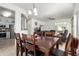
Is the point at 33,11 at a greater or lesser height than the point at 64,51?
greater

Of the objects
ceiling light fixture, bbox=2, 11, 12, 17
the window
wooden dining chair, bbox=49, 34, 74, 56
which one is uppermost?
ceiling light fixture, bbox=2, 11, 12, 17

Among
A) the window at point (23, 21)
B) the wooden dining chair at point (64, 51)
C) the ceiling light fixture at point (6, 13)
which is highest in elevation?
the ceiling light fixture at point (6, 13)

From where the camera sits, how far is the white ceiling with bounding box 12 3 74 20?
1.65 meters

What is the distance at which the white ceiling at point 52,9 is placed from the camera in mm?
1646

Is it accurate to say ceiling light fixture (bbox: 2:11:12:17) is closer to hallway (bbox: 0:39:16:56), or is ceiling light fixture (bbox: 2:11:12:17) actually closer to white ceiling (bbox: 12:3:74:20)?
white ceiling (bbox: 12:3:74:20)

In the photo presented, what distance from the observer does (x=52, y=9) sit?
65.9 inches

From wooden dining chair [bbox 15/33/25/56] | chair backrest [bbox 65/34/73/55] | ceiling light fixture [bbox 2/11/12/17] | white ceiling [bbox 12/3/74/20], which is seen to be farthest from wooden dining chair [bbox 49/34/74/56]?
ceiling light fixture [bbox 2/11/12/17]

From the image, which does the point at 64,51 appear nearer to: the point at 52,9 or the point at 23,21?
the point at 52,9

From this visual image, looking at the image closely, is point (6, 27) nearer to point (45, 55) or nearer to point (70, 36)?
point (45, 55)

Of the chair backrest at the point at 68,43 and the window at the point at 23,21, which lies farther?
the window at the point at 23,21

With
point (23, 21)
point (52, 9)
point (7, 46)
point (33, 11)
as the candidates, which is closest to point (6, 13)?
point (23, 21)

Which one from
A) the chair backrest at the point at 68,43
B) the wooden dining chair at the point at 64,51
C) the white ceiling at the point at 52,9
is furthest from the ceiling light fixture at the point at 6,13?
the chair backrest at the point at 68,43

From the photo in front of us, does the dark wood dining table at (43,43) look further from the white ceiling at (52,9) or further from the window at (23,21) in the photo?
the white ceiling at (52,9)

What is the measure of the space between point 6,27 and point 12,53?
461 millimetres
